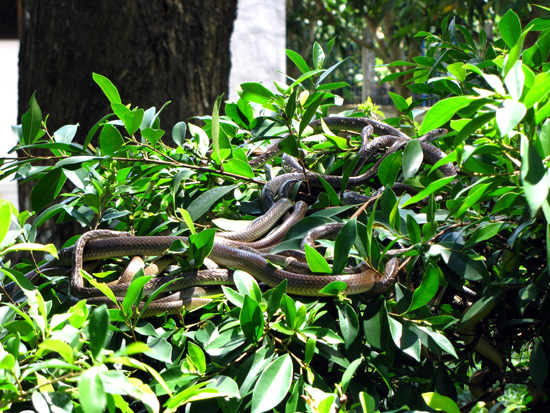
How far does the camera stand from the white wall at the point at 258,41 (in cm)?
506

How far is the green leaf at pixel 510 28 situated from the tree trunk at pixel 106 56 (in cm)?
232

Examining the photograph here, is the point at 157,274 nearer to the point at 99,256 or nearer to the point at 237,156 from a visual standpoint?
the point at 99,256

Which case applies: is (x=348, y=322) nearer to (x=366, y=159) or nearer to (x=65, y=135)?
(x=366, y=159)

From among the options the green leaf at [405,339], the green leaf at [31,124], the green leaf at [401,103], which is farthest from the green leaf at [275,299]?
the green leaf at [401,103]

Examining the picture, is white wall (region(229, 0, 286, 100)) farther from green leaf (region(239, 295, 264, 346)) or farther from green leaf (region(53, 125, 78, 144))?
green leaf (region(239, 295, 264, 346))

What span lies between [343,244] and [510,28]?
0.48 meters

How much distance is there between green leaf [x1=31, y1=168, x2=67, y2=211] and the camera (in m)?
0.86

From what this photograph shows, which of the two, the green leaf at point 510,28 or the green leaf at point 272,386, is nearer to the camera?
the green leaf at point 272,386

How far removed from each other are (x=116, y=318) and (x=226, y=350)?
0.13 metres

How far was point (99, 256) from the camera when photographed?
32.9 inches

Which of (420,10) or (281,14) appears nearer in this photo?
(281,14)

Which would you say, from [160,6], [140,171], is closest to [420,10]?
[160,6]

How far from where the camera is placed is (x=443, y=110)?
1.92 feet

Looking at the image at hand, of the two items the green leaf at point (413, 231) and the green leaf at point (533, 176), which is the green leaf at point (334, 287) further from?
the green leaf at point (533, 176)
